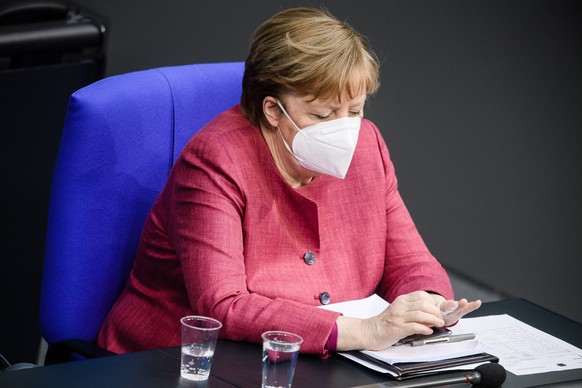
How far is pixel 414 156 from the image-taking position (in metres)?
3.20

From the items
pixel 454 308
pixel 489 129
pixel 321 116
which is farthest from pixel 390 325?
pixel 489 129

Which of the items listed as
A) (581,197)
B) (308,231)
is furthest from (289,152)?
(581,197)

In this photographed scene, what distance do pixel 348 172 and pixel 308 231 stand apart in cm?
20

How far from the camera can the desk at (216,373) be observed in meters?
1.54

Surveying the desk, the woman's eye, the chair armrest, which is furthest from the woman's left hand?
the chair armrest

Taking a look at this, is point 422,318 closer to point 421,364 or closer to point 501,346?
point 421,364

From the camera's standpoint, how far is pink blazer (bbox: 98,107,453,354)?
6.04 feet

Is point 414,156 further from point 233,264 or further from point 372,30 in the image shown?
point 233,264

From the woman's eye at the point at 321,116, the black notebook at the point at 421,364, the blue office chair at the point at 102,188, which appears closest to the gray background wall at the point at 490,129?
the blue office chair at the point at 102,188

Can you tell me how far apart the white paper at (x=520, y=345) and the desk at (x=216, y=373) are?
0.04 metres

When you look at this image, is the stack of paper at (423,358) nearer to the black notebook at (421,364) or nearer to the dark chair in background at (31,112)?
the black notebook at (421,364)

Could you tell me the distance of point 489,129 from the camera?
323 centimetres

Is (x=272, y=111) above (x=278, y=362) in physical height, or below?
above

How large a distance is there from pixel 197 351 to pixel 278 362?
139 millimetres
